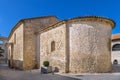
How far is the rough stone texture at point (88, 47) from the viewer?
12.2 metres

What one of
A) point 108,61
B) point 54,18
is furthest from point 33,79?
point 54,18

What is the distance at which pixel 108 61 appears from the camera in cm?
1320

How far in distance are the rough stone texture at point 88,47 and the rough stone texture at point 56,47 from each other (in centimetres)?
83

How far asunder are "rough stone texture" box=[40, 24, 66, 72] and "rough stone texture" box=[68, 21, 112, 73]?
2.74 feet

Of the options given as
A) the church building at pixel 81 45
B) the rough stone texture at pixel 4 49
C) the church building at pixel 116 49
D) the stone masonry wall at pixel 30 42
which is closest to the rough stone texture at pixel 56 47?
the church building at pixel 81 45

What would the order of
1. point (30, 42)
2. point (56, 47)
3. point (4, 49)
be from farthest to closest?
1. point (4, 49)
2. point (30, 42)
3. point (56, 47)

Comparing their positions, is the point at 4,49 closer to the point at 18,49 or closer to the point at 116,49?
the point at 18,49

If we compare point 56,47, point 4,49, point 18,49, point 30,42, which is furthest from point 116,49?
point 4,49

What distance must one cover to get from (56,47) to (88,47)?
A: 128 inches

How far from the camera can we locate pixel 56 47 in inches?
553

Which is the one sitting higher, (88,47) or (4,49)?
(88,47)

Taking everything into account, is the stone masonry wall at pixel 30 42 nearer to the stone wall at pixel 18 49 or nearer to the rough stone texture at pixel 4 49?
the stone wall at pixel 18 49

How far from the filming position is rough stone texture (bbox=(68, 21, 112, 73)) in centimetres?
1221

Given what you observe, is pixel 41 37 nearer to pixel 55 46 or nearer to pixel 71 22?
pixel 55 46
